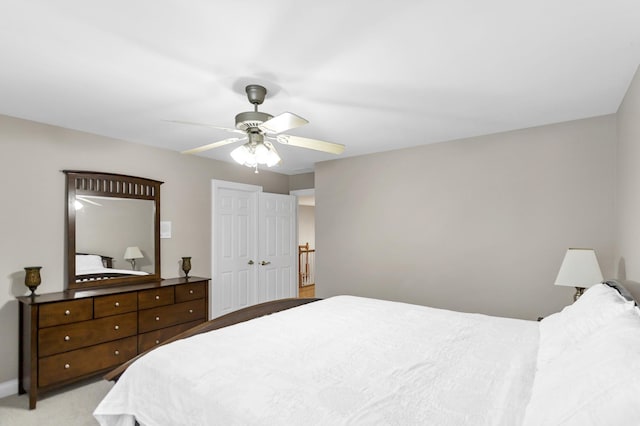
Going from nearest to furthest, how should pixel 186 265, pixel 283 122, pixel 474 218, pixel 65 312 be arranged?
pixel 283 122
pixel 65 312
pixel 474 218
pixel 186 265

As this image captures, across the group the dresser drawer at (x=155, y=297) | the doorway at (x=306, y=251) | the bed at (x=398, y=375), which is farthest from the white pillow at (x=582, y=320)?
the doorway at (x=306, y=251)

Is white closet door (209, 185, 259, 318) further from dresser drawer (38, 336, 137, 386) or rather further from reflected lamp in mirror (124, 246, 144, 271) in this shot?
dresser drawer (38, 336, 137, 386)

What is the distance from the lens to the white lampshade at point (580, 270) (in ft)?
8.44

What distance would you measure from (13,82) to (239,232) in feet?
9.82

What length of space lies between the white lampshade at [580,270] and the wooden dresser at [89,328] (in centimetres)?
358

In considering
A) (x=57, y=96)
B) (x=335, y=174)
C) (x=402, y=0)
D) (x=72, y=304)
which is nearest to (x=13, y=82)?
(x=57, y=96)

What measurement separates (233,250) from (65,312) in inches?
85.9

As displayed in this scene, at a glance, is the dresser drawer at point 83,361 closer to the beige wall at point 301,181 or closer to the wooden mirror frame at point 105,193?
the wooden mirror frame at point 105,193

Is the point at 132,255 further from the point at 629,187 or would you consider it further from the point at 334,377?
Result: the point at 629,187

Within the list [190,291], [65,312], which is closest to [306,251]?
[190,291]

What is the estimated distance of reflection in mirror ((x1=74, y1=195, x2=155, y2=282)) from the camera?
3.38 meters

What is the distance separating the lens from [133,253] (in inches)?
148

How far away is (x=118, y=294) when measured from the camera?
10.5ft

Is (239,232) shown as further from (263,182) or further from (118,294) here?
(118,294)
